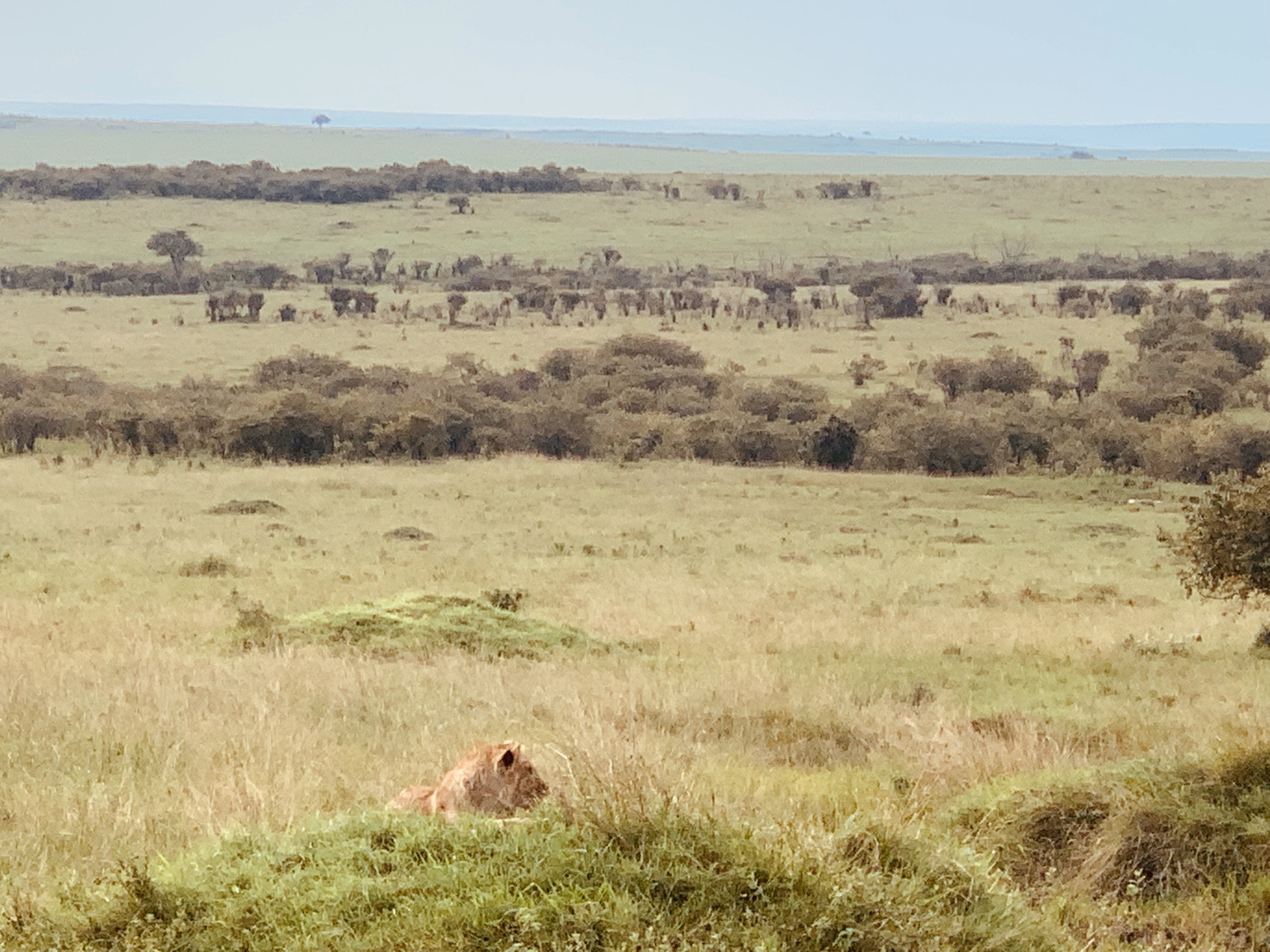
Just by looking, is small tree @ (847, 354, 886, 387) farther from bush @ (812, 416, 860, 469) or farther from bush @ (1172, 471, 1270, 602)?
bush @ (1172, 471, 1270, 602)


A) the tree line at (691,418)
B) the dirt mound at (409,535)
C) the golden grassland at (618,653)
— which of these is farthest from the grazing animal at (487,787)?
the tree line at (691,418)

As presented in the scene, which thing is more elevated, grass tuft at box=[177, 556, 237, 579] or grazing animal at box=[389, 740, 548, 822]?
grazing animal at box=[389, 740, 548, 822]

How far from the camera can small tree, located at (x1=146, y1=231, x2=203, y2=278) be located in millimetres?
76688

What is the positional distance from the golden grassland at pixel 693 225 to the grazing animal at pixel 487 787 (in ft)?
249

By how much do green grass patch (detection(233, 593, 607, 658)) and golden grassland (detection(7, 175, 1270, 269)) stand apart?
68.0 m

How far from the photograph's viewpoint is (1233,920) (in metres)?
5.75

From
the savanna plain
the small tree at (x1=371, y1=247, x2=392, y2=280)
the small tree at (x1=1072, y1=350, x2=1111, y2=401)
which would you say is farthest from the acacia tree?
the small tree at (x1=371, y1=247, x2=392, y2=280)

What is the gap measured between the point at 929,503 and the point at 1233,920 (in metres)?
23.4

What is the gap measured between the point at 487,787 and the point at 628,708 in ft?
13.0

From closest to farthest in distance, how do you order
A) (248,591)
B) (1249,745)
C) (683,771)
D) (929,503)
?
(683,771) → (1249,745) → (248,591) → (929,503)

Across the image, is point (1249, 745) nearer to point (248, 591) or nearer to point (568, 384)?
point (248, 591)

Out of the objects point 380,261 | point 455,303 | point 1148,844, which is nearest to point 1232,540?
point 1148,844

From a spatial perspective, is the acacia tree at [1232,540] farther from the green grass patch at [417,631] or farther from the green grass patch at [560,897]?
the green grass patch at [560,897]

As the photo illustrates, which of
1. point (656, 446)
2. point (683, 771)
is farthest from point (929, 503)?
point (683, 771)
